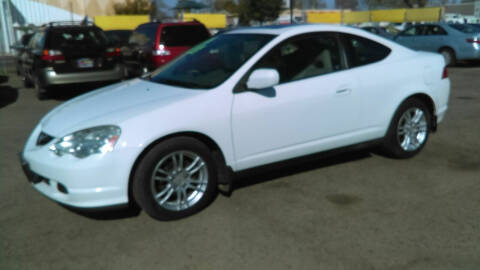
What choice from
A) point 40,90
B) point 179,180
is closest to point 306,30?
point 179,180

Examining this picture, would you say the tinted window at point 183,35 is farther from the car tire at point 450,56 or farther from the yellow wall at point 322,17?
the yellow wall at point 322,17

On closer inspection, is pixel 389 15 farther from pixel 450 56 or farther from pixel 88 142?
pixel 88 142

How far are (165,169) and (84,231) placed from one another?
0.82 meters

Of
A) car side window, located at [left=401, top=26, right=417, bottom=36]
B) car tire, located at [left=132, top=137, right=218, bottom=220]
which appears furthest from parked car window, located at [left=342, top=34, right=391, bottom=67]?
car side window, located at [left=401, top=26, right=417, bottom=36]

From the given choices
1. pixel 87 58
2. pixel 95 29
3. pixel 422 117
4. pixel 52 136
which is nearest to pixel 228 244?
pixel 52 136

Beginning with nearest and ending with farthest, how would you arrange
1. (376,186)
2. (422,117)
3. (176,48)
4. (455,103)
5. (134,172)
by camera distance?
(134,172) < (376,186) < (422,117) < (455,103) < (176,48)

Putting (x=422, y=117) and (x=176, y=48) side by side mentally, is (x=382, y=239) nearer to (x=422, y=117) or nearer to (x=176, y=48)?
(x=422, y=117)

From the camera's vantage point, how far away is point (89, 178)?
3.52 metres

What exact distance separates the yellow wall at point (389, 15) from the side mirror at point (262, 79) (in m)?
37.7

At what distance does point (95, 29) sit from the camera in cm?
1107

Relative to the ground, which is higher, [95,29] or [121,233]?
[95,29]

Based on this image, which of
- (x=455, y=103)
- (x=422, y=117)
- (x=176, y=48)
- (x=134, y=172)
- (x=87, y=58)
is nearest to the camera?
(x=134, y=172)

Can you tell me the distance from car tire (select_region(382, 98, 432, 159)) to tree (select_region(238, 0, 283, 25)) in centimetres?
5230

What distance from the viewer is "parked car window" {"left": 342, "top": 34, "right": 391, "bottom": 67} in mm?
4789
